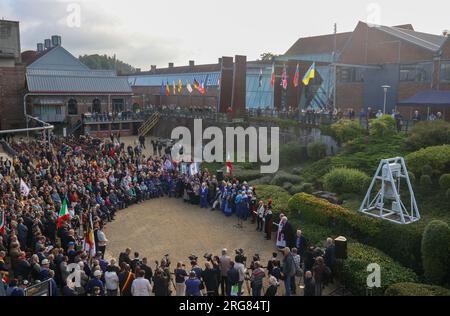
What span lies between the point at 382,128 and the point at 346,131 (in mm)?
2002

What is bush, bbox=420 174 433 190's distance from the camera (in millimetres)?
15853

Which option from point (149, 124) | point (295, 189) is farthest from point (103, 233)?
point (149, 124)

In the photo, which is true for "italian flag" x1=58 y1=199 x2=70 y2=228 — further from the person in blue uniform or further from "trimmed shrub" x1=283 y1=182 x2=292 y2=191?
"trimmed shrub" x1=283 y1=182 x2=292 y2=191

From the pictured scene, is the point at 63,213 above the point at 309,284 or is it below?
above

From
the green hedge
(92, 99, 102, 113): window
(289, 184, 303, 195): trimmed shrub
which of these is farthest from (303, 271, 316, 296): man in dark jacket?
(92, 99, 102, 113): window

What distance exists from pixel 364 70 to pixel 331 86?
339 centimetres

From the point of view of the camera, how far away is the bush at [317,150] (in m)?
24.0

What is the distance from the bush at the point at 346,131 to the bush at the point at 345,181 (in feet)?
17.4

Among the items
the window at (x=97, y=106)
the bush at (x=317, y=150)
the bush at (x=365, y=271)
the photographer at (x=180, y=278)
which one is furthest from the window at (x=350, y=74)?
the photographer at (x=180, y=278)

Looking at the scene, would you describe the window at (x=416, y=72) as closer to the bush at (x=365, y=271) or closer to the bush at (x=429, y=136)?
the bush at (x=429, y=136)

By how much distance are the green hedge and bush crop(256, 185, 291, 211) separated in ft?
3.53

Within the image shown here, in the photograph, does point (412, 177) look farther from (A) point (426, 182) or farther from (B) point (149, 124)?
(B) point (149, 124)

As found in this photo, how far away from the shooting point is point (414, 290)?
977 centimetres
